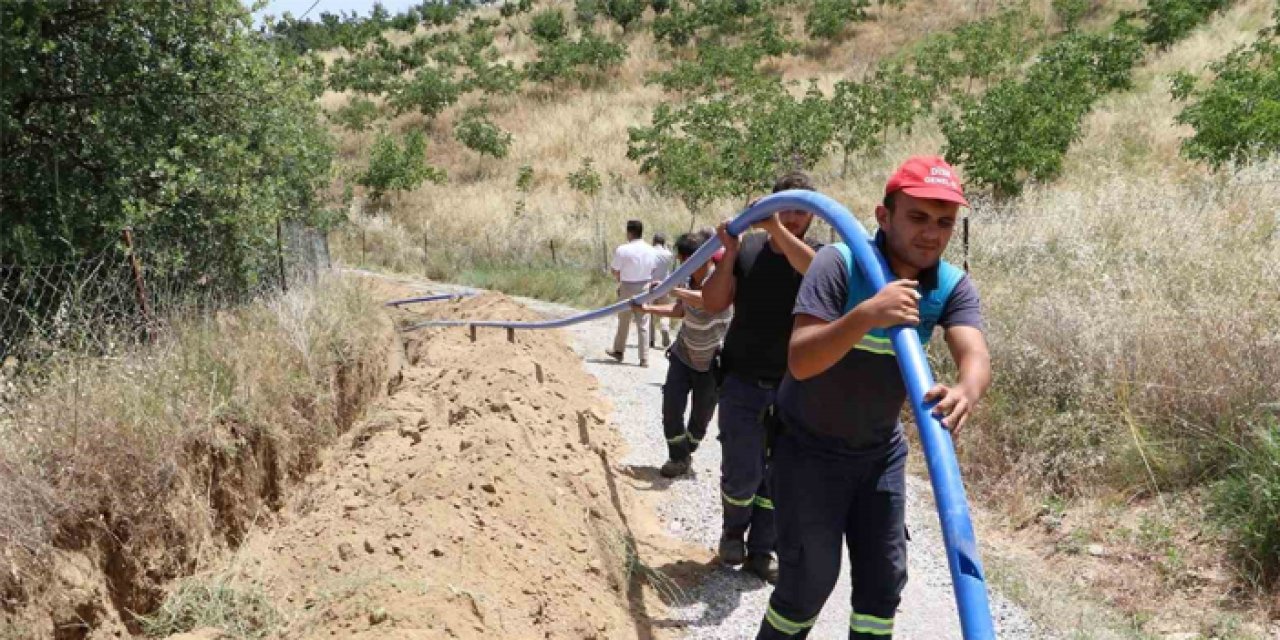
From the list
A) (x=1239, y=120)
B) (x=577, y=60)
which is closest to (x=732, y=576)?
(x=1239, y=120)

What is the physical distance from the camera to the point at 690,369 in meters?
6.13

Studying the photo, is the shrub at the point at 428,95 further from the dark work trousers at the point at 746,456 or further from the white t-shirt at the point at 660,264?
the dark work trousers at the point at 746,456

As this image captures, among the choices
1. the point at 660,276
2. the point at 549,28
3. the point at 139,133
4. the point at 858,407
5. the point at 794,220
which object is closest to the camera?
the point at 858,407

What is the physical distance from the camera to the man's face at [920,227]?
281 centimetres

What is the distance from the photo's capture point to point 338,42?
59.0m

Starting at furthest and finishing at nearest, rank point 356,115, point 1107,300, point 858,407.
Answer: point 356,115 → point 1107,300 → point 858,407

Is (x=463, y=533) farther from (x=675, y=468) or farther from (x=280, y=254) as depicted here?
(x=280, y=254)

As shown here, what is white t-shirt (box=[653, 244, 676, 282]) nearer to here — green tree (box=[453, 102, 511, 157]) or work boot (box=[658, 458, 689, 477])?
work boot (box=[658, 458, 689, 477])

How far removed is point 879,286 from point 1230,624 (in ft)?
10.5

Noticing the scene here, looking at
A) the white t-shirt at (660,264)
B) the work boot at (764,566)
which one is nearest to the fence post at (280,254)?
the white t-shirt at (660,264)

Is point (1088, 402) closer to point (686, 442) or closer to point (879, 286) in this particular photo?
point (686, 442)

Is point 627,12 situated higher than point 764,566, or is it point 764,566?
point 627,12

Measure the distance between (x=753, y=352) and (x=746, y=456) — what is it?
1.78 ft

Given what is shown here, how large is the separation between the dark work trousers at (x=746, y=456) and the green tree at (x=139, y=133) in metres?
4.83
